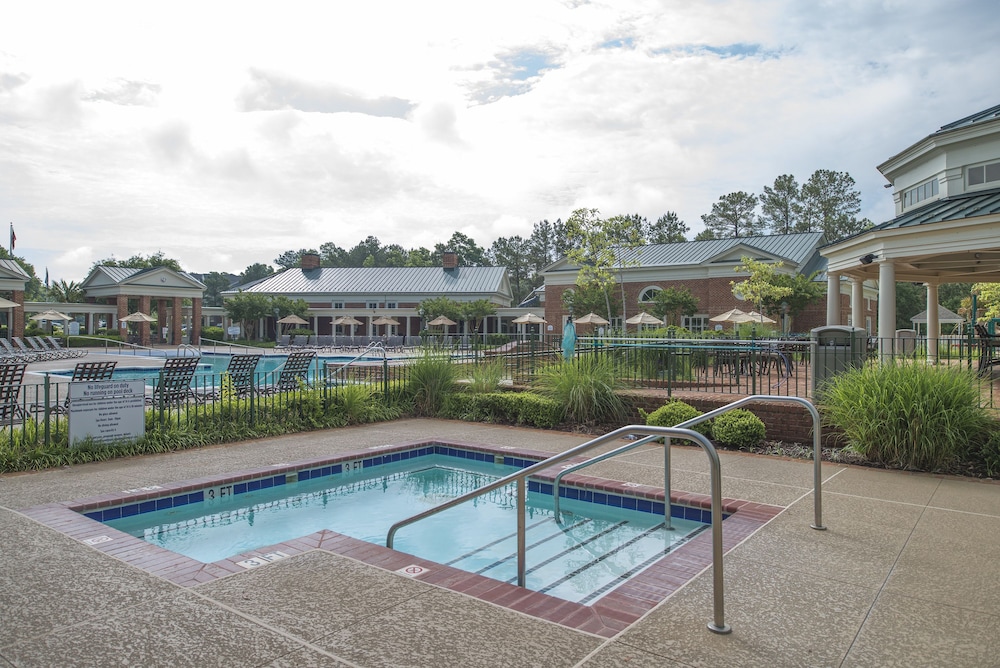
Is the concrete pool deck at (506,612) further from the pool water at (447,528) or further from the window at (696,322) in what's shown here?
the window at (696,322)

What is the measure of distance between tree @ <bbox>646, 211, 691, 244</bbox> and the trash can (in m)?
65.8

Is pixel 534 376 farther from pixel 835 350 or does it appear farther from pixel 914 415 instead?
pixel 914 415

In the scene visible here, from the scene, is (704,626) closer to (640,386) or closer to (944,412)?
(944,412)

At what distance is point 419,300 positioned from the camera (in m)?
50.7

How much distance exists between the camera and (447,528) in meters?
6.61

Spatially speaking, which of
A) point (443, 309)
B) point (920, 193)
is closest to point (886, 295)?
point (920, 193)

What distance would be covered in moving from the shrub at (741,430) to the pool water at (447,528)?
2.99 m

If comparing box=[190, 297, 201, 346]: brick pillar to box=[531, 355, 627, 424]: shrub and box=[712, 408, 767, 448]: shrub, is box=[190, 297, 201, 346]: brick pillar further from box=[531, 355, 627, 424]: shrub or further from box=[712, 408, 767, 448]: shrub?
box=[712, 408, 767, 448]: shrub

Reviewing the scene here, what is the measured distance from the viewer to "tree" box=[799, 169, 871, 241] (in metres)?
59.4

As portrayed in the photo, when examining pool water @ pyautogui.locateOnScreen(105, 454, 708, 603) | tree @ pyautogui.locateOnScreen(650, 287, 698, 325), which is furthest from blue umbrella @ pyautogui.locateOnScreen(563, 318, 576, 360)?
tree @ pyautogui.locateOnScreen(650, 287, 698, 325)

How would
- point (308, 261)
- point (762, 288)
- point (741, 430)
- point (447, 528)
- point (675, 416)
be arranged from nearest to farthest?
point (447, 528) → point (741, 430) → point (675, 416) → point (762, 288) → point (308, 261)

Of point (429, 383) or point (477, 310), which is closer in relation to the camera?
point (429, 383)

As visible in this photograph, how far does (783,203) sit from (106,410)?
65.5 meters

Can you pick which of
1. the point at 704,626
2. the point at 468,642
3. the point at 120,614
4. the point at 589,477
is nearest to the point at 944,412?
the point at 589,477
